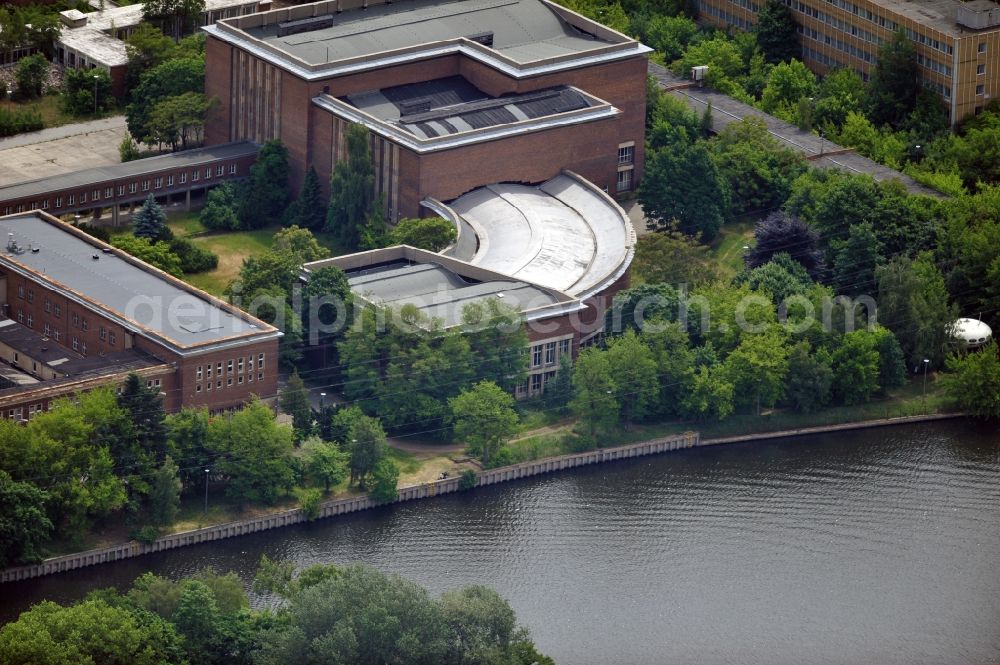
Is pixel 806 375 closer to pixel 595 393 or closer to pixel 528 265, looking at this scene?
pixel 595 393

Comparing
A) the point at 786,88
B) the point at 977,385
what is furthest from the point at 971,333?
the point at 786,88

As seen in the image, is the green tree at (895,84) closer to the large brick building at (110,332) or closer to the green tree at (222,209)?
the green tree at (222,209)

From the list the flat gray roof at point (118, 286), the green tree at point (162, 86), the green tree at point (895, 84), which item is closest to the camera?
the flat gray roof at point (118, 286)

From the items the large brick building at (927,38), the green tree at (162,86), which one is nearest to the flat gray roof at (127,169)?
the green tree at (162,86)

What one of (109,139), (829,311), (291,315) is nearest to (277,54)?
(109,139)

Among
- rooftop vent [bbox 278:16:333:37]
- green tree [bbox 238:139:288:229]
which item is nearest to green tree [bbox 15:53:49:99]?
rooftop vent [bbox 278:16:333:37]

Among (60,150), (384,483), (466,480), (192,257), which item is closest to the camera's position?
(384,483)
